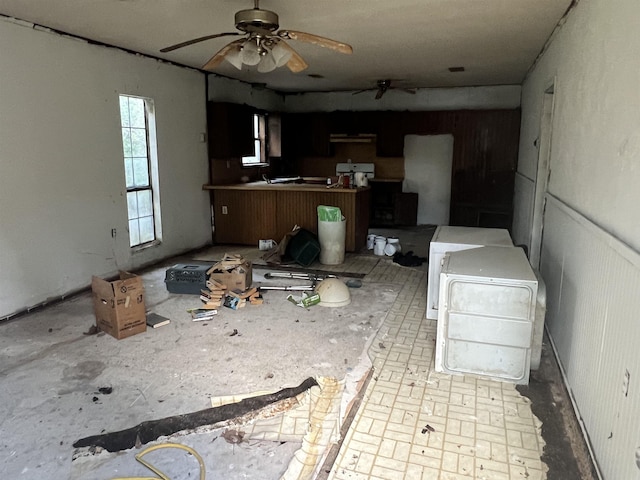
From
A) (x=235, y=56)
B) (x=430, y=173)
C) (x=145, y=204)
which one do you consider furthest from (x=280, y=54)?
(x=430, y=173)

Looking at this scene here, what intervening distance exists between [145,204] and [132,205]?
0.23 metres

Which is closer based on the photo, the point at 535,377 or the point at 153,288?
the point at 535,377

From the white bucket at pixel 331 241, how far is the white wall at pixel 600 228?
2.66m

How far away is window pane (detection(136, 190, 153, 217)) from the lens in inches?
226

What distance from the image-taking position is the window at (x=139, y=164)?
5.48 metres

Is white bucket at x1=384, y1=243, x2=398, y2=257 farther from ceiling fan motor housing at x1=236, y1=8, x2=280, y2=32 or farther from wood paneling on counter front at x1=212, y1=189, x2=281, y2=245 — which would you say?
ceiling fan motor housing at x1=236, y1=8, x2=280, y2=32

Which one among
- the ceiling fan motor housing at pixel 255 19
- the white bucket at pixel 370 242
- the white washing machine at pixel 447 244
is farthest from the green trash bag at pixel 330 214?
the ceiling fan motor housing at pixel 255 19

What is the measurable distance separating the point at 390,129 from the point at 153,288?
5396 mm

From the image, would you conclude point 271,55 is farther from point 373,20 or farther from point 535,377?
point 535,377

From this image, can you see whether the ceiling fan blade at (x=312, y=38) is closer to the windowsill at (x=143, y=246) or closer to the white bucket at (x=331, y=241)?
the white bucket at (x=331, y=241)

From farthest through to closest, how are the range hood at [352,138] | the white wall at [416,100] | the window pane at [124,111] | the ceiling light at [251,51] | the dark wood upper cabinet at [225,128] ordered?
the range hood at [352,138], the white wall at [416,100], the dark wood upper cabinet at [225,128], the window pane at [124,111], the ceiling light at [251,51]

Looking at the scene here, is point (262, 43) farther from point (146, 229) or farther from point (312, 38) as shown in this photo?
point (146, 229)

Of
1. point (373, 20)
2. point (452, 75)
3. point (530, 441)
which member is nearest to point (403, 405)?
point (530, 441)

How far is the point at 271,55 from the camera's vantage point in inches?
138
